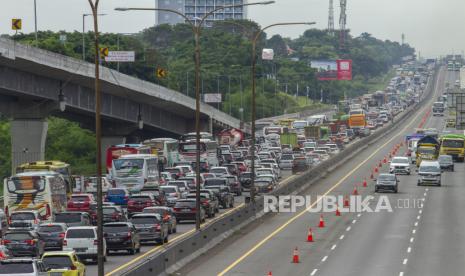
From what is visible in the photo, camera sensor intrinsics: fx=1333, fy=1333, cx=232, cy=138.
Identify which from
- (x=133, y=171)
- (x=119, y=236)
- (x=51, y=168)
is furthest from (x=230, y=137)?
(x=119, y=236)

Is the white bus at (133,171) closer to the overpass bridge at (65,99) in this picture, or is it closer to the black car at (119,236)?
the overpass bridge at (65,99)

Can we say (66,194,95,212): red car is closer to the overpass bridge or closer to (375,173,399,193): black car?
the overpass bridge

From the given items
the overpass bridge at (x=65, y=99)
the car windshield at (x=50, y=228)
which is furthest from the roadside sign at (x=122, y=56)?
the car windshield at (x=50, y=228)

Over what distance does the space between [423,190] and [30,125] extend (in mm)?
28458

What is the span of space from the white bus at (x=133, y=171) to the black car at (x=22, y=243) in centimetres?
3301

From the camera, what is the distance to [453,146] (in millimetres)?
122188

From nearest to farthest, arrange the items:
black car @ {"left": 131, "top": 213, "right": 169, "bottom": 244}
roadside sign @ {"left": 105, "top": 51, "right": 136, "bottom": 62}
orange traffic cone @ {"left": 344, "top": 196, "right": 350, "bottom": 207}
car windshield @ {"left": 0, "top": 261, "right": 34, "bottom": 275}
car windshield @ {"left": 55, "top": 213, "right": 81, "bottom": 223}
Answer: car windshield @ {"left": 0, "top": 261, "right": 34, "bottom": 275} < black car @ {"left": 131, "top": 213, "right": 169, "bottom": 244} < car windshield @ {"left": 55, "top": 213, "right": 81, "bottom": 223} < orange traffic cone @ {"left": 344, "top": 196, "right": 350, "bottom": 207} < roadside sign @ {"left": 105, "top": 51, "right": 136, "bottom": 62}

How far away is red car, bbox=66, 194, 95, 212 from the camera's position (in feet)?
218

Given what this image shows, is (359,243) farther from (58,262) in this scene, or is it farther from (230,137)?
(230,137)

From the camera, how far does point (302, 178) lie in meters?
92.1

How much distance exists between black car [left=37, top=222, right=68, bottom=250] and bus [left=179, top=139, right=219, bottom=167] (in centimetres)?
5728

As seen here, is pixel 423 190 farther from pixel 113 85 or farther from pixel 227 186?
pixel 113 85

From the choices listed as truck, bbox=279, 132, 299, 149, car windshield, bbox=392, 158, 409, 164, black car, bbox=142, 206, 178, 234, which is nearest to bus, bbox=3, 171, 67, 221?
black car, bbox=142, 206, 178, 234

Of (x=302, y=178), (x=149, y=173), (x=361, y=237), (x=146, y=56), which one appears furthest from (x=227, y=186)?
(x=146, y=56)
